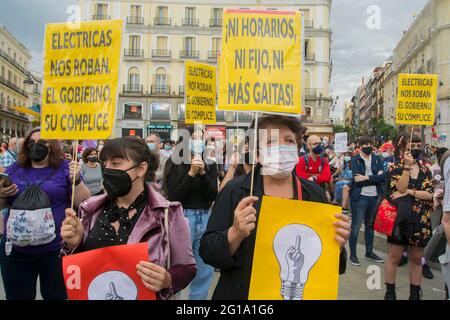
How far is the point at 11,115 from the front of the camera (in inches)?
2036

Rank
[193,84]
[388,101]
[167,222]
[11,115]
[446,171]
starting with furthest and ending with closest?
1. [388,101]
2. [11,115]
3. [193,84]
4. [446,171]
5. [167,222]

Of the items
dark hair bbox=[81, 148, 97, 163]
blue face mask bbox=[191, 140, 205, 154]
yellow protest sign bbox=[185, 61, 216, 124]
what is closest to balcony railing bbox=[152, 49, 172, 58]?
dark hair bbox=[81, 148, 97, 163]

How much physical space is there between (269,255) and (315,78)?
4189 centimetres

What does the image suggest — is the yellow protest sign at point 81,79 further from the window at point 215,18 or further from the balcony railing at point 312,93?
the window at point 215,18

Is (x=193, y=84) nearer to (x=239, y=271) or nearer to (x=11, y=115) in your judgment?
(x=239, y=271)

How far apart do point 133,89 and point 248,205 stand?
42422 millimetres

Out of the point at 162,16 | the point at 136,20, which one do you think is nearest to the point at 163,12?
the point at 162,16

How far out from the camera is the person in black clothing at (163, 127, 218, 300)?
4.19 meters

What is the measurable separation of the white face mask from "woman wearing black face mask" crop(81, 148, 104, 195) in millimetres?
4724

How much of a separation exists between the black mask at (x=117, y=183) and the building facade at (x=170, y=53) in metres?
39.3

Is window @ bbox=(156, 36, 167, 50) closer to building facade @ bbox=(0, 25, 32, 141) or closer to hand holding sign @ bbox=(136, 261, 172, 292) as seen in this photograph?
building facade @ bbox=(0, 25, 32, 141)

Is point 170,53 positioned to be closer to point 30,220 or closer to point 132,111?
point 132,111

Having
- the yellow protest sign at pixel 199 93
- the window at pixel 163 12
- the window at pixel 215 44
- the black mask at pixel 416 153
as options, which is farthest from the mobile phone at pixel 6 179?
the window at pixel 163 12
